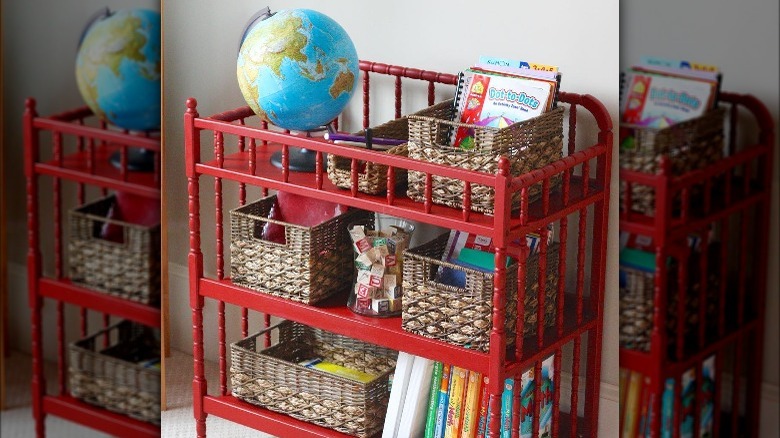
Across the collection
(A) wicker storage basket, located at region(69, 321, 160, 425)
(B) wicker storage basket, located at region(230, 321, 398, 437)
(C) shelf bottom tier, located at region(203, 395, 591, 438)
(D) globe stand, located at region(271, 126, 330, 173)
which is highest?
(D) globe stand, located at region(271, 126, 330, 173)

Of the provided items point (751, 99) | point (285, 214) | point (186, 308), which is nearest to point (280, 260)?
point (285, 214)

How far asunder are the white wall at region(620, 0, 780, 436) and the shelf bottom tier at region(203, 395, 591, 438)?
44.6 inches

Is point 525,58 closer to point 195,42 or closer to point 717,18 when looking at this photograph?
point 195,42

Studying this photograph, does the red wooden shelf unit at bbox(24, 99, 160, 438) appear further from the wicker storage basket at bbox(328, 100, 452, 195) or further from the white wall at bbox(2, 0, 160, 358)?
the wicker storage basket at bbox(328, 100, 452, 195)

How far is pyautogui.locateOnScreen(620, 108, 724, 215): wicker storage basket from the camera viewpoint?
0.85m

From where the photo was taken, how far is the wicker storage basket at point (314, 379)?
180 cm

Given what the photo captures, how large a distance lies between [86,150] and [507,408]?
2.68ft

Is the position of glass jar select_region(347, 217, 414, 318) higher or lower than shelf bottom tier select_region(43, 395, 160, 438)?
higher

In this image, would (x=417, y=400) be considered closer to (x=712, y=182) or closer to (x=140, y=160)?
(x=140, y=160)

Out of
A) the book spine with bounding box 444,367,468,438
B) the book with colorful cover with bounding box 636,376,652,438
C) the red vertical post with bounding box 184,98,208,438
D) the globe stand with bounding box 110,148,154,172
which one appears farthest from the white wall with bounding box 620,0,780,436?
the red vertical post with bounding box 184,98,208,438

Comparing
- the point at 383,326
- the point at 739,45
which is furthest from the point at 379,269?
the point at 739,45

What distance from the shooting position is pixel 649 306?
1.05 m

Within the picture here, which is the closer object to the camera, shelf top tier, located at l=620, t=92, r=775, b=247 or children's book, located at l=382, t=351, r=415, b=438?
shelf top tier, located at l=620, t=92, r=775, b=247

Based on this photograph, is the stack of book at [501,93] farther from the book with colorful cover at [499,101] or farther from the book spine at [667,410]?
the book spine at [667,410]
